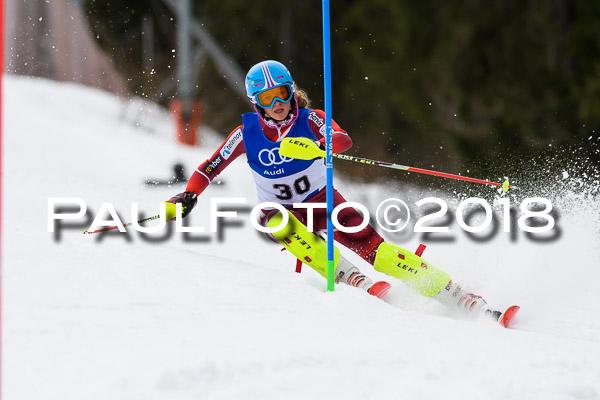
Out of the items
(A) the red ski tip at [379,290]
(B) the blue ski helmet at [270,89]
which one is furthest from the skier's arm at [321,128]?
(A) the red ski tip at [379,290]

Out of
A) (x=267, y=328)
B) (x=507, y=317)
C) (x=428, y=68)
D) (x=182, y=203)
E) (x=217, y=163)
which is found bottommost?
(x=507, y=317)

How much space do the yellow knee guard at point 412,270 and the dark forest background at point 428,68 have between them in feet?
24.4

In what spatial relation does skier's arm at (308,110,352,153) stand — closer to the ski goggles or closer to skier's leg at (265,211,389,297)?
the ski goggles

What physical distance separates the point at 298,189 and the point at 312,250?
48 cm

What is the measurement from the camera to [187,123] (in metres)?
14.0

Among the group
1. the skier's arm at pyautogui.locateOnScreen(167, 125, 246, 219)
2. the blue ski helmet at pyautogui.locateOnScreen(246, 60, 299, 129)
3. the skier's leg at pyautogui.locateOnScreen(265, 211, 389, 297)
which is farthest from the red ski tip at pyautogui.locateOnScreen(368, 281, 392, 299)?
the skier's arm at pyautogui.locateOnScreen(167, 125, 246, 219)

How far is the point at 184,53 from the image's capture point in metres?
A: 14.3

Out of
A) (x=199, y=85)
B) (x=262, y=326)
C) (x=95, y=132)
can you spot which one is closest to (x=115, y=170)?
(x=95, y=132)

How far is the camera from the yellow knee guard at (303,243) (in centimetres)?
462

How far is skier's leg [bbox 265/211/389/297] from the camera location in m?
4.58

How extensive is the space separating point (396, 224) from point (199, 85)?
1946 cm

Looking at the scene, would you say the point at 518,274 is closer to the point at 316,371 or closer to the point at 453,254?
the point at 453,254

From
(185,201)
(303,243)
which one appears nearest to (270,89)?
(185,201)

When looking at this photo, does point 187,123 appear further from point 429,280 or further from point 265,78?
point 429,280
